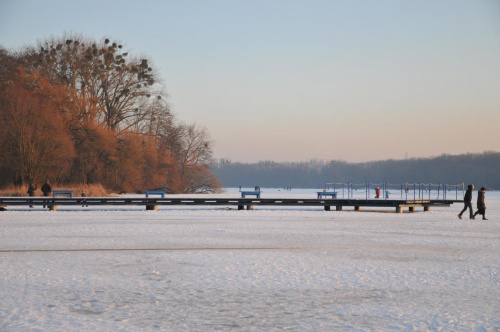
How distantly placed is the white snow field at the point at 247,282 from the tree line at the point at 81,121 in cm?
3127

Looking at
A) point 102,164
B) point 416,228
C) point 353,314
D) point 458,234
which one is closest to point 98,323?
point 353,314

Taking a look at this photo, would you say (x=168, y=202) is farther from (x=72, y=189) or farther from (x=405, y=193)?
(x=405, y=193)

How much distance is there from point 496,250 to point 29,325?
1108cm

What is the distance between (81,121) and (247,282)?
4590 centimetres

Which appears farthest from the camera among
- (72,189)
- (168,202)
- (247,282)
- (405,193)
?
(405,193)

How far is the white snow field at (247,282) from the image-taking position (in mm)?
7211

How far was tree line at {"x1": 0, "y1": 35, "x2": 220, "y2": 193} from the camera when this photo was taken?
155ft

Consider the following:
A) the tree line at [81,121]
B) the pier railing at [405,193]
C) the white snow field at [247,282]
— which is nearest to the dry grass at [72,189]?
the tree line at [81,121]

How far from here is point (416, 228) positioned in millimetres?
21547

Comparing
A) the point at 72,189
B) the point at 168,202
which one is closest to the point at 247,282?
the point at 168,202

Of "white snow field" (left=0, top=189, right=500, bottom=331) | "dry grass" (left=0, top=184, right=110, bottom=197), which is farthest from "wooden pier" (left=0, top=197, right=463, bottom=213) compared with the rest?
"white snow field" (left=0, top=189, right=500, bottom=331)

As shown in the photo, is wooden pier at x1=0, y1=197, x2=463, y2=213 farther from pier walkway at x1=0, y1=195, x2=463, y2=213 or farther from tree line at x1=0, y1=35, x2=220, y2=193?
A: tree line at x1=0, y1=35, x2=220, y2=193

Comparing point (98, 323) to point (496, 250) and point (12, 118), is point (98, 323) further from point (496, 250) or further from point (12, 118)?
point (12, 118)

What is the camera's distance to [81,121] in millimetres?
53000
